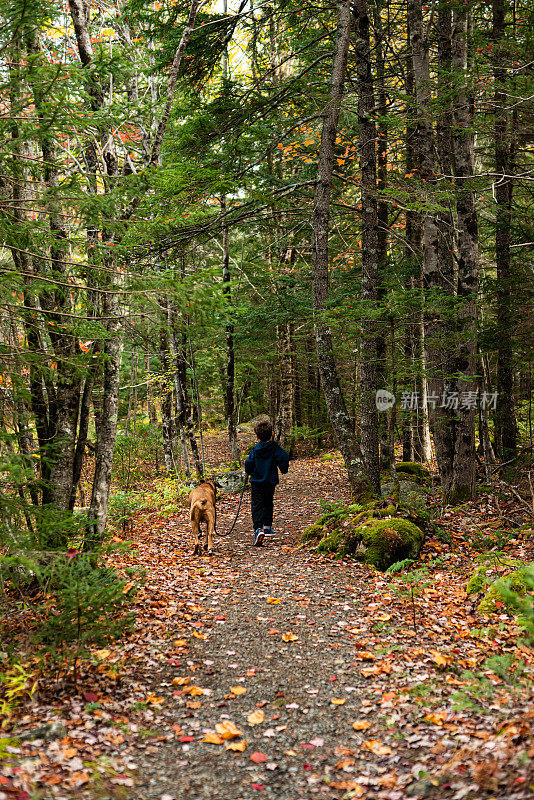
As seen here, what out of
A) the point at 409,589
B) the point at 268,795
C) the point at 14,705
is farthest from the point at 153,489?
the point at 268,795

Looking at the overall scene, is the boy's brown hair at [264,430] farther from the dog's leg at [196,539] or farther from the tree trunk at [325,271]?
the dog's leg at [196,539]

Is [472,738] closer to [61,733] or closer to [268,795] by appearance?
[268,795]

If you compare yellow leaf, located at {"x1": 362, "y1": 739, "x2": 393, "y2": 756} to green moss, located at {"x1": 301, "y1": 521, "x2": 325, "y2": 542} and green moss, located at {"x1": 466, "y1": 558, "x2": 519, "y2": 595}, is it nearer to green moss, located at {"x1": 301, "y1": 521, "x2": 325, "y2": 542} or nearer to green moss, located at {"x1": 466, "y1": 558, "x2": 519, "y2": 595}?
green moss, located at {"x1": 466, "y1": 558, "x2": 519, "y2": 595}

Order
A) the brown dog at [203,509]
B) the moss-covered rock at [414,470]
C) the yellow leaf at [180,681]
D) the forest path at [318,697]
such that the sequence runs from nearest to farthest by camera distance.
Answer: the forest path at [318,697] < the yellow leaf at [180,681] < the brown dog at [203,509] < the moss-covered rock at [414,470]

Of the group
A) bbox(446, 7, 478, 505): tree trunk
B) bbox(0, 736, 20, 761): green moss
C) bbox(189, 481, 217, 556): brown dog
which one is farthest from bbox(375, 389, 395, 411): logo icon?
bbox(0, 736, 20, 761): green moss

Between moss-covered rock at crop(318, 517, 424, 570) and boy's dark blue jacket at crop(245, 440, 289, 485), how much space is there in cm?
184

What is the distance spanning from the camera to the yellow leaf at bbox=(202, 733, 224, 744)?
354cm

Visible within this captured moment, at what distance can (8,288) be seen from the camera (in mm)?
5047

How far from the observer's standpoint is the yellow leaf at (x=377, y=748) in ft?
10.8

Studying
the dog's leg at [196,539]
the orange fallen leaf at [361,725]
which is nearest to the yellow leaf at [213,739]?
the orange fallen leaf at [361,725]

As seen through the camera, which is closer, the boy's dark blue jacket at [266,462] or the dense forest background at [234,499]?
the dense forest background at [234,499]

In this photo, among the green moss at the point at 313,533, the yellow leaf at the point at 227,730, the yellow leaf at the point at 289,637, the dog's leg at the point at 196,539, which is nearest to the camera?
the yellow leaf at the point at 227,730

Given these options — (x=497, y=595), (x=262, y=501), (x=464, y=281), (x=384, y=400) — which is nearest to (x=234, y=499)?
(x=262, y=501)

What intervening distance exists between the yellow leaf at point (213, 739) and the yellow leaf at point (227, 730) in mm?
29
